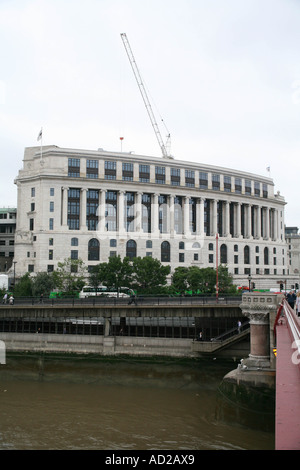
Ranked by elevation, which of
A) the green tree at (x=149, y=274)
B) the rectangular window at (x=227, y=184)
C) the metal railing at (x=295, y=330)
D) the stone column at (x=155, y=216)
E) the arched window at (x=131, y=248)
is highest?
the rectangular window at (x=227, y=184)

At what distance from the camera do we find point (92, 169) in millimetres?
113938

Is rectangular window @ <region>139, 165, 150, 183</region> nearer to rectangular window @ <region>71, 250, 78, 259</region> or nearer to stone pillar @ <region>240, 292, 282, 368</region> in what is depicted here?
rectangular window @ <region>71, 250, 78, 259</region>

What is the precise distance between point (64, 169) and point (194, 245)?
134ft

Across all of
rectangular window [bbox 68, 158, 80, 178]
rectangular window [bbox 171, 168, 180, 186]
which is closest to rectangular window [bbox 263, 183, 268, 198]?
rectangular window [bbox 171, 168, 180, 186]

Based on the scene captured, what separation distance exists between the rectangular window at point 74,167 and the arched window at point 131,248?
22087 mm

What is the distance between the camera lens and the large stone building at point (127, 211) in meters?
110

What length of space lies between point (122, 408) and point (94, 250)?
78.3 m

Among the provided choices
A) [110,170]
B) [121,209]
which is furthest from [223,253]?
[110,170]

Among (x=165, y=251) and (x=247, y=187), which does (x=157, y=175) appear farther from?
(x=247, y=187)

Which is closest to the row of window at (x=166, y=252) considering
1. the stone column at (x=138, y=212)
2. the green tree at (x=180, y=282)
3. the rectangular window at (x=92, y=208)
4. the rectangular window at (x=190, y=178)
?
the stone column at (x=138, y=212)

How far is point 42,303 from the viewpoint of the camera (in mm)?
61594

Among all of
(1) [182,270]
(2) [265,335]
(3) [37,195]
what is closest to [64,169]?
(3) [37,195]

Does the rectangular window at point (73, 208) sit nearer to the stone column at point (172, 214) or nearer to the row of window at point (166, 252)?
the row of window at point (166, 252)
